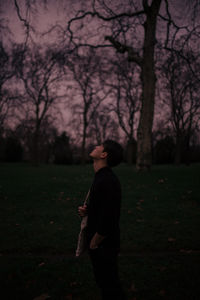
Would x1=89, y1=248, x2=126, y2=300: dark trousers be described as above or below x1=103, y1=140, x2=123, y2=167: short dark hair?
below

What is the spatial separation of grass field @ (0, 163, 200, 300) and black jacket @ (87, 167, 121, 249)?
1416 mm

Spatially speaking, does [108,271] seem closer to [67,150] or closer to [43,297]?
[43,297]

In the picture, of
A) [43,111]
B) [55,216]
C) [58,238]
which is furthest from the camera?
[43,111]

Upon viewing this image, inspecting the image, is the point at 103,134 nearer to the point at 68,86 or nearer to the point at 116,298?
the point at 68,86

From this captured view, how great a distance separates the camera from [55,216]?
7.18 metres

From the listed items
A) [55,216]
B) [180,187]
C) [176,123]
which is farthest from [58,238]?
[176,123]

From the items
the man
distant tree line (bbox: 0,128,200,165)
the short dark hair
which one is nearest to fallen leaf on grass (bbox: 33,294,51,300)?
the man

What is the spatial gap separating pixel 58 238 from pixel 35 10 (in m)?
9.71

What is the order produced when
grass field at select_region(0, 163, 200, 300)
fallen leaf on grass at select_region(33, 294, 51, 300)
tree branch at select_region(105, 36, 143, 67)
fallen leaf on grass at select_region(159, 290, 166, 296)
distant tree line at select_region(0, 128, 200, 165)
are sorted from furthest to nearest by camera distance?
distant tree line at select_region(0, 128, 200, 165)
tree branch at select_region(105, 36, 143, 67)
grass field at select_region(0, 163, 200, 300)
fallen leaf on grass at select_region(159, 290, 166, 296)
fallen leaf on grass at select_region(33, 294, 51, 300)

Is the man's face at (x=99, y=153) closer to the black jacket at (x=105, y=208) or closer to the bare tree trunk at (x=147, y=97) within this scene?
the black jacket at (x=105, y=208)

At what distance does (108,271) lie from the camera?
2.46 m

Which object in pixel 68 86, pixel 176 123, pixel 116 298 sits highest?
pixel 68 86

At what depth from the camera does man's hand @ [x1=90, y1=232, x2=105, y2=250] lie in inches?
92.4

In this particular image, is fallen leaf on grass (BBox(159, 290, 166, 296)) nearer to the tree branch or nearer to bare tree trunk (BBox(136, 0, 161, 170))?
bare tree trunk (BBox(136, 0, 161, 170))
